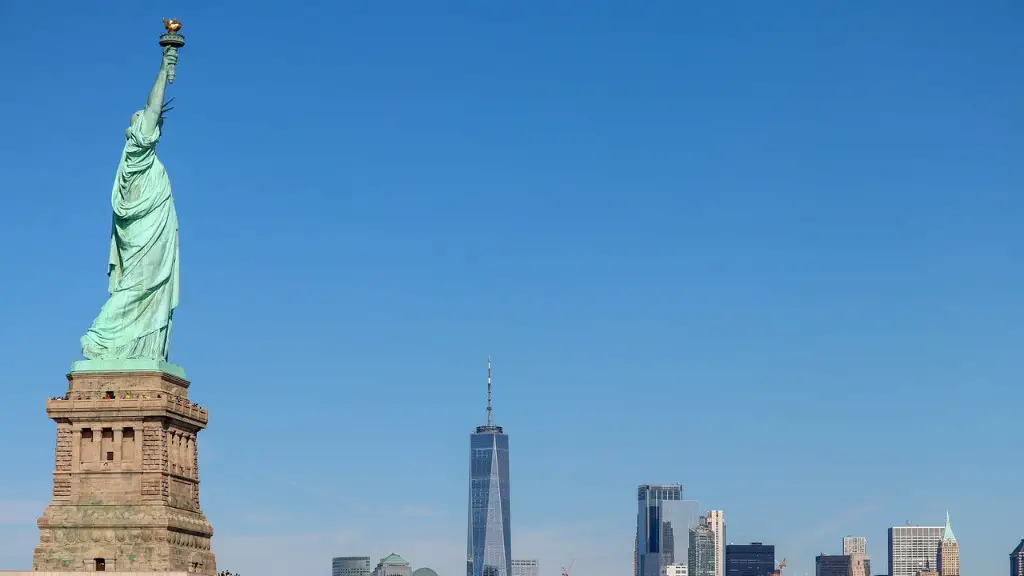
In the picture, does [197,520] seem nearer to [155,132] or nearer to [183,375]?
[183,375]

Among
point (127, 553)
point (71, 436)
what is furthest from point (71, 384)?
point (127, 553)

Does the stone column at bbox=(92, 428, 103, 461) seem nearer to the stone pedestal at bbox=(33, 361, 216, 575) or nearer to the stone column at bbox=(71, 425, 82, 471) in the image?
the stone pedestal at bbox=(33, 361, 216, 575)

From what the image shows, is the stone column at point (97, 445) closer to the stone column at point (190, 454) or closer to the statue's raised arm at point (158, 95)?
the stone column at point (190, 454)

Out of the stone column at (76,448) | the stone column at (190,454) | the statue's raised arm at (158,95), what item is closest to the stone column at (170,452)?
the stone column at (190,454)

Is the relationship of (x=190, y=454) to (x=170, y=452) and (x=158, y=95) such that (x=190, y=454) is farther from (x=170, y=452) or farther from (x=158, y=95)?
(x=158, y=95)

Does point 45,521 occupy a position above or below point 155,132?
below

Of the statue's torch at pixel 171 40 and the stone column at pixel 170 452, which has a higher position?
the statue's torch at pixel 171 40

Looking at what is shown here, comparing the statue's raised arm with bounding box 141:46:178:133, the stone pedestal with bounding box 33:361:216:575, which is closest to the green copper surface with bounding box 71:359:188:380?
the stone pedestal with bounding box 33:361:216:575

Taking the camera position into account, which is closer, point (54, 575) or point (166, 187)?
point (54, 575)
